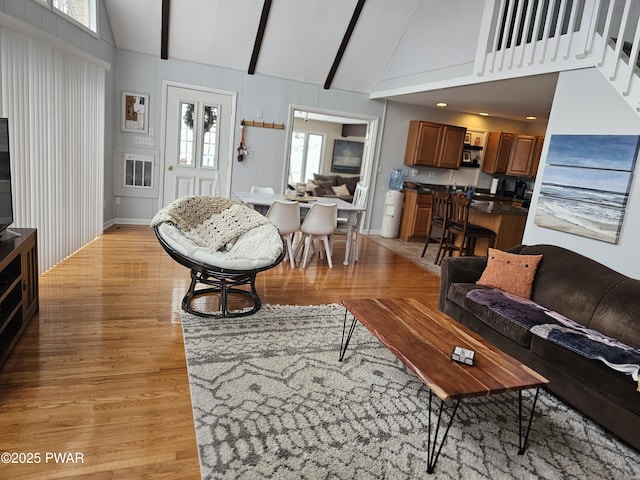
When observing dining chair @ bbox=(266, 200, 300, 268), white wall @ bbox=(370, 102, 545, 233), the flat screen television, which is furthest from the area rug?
white wall @ bbox=(370, 102, 545, 233)

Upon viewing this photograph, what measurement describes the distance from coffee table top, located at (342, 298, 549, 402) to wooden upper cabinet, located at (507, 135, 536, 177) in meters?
5.60

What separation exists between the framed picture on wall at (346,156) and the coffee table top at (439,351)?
884cm

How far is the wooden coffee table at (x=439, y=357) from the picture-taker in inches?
71.8

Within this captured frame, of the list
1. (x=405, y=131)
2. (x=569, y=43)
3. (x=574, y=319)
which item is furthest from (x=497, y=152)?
(x=574, y=319)

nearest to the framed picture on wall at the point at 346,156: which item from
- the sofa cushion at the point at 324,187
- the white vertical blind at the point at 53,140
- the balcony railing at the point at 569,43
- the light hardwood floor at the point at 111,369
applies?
the sofa cushion at the point at 324,187

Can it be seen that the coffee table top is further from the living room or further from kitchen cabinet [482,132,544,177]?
kitchen cabinet [482,132,544,177]

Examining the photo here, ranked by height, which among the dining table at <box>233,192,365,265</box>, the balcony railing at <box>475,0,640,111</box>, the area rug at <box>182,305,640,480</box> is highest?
the balcony railing at <box>475,0,640,111</box>

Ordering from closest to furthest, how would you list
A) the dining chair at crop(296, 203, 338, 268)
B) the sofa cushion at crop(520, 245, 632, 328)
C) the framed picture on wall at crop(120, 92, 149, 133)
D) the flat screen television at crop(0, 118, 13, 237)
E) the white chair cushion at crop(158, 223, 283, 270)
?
the flat screen television at crop(0, 118, 13, 237) → the sofa cushion at crop(520, 245, 632, 328) → the white chair cushion at crop(158, 223, 283, 270) → the dining chair at crop(296, 203, 338, 268) → the framed picture on wall at crop(120, 92, 149, 133)

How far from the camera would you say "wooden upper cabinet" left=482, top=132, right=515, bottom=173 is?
24.6 ft

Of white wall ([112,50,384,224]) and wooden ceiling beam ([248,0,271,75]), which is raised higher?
wooden ceiling beam ([248,0,271,75])

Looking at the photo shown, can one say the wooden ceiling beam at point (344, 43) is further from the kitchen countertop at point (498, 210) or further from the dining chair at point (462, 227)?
the kitchen countertop at point (498, 210)

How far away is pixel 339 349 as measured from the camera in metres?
2.88

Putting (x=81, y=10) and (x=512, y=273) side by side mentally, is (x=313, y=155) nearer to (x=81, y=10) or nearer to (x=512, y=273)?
(x=81, y=10)

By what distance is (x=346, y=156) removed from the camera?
37.1 feet
